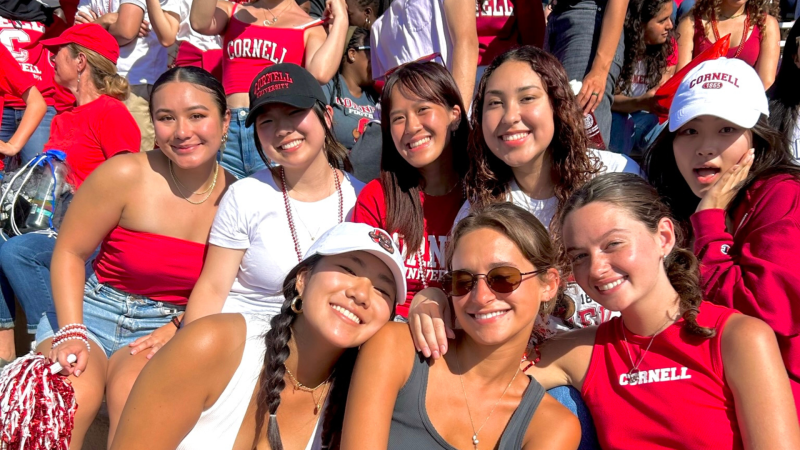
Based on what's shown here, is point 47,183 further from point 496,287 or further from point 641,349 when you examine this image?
point 641,349

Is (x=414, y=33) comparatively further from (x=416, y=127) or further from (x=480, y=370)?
(x=480, y=370)

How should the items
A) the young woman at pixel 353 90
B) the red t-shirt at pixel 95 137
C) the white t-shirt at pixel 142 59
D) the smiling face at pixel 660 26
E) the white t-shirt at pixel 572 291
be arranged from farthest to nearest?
the white t-shirt at pixel 142 59, the young woman at pixel 353 90, the smiling face at pixel 660 26, the red t-shirt at pixel 95 137, the white t-shirt at pixel 572 291

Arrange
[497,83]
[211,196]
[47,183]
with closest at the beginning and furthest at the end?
[497,83] < [211,196] < [47,183]

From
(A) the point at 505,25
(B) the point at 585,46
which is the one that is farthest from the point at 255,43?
(B) the point at 585,46

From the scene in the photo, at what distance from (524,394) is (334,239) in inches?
36.2

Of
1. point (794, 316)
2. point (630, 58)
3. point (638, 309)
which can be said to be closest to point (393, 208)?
point (638, 309)

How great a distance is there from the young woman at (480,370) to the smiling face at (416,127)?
83 cm

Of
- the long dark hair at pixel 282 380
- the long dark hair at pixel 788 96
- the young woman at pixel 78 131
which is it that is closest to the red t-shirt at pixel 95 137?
the young woman at pixel 78 131

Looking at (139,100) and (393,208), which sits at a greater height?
(139,100)

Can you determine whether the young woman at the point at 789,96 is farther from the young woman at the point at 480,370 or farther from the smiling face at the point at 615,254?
the young woman at the point at 480,370

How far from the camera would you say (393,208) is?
136 inches

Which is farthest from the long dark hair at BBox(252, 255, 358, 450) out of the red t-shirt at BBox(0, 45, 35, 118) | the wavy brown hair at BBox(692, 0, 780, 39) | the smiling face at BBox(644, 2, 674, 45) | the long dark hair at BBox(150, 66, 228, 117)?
the red t-shirt at BBox(0, 45, 35, 118)

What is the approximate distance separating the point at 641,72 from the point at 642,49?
0.25m

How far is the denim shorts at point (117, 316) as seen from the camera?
11.9 ft
